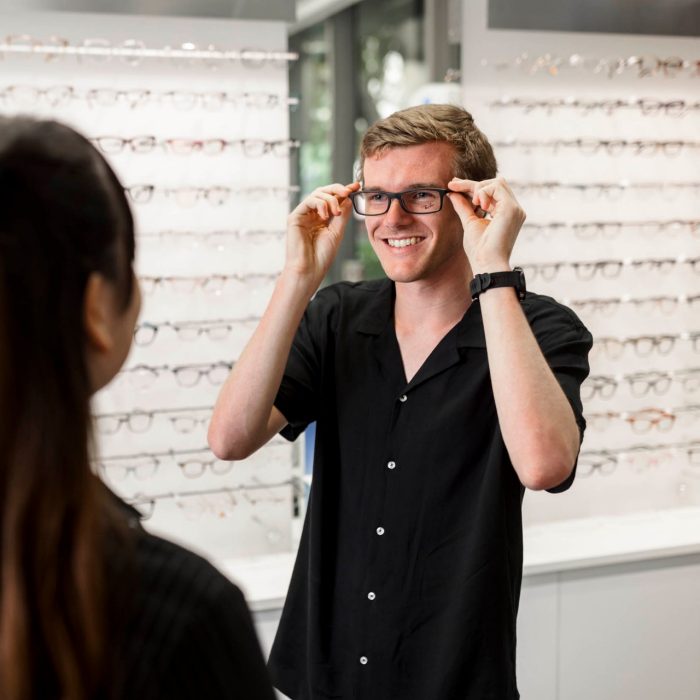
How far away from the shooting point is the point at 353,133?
560 centimetres

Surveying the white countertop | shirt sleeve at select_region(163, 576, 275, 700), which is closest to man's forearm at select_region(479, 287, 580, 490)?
shirt sleeve at select_region(163, 576, 275, 700)

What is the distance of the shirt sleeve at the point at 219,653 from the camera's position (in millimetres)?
799

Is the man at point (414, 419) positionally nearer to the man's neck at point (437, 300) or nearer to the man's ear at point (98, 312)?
the man's neck at point (437, 300)

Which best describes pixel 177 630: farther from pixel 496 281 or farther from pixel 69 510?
pixel 496 281

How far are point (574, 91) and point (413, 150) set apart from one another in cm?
156

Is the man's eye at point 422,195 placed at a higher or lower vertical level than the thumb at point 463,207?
higher

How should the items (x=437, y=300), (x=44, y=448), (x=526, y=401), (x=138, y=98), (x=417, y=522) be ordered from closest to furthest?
(x=44, y=448) < (x=526, y=401) < (x=417, y=522) < (x=437, y=300) < (x=138, y=98)

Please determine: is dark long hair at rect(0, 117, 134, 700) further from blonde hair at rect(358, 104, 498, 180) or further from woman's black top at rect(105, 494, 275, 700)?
blonde hair at rect(358, 104, 498, 180)

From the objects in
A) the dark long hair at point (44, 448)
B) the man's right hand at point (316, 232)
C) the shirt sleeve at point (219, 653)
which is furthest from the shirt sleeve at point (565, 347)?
the dark long hair at point (44, 448)

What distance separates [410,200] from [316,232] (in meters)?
0.24

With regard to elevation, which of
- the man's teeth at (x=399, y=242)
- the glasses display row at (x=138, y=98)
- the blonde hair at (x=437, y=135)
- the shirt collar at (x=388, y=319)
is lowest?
the shirt collar at (x=388, y=319)

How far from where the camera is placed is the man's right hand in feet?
6.38

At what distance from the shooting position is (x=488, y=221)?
73.6 inches

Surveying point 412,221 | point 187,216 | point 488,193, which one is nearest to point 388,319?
point 412,221
